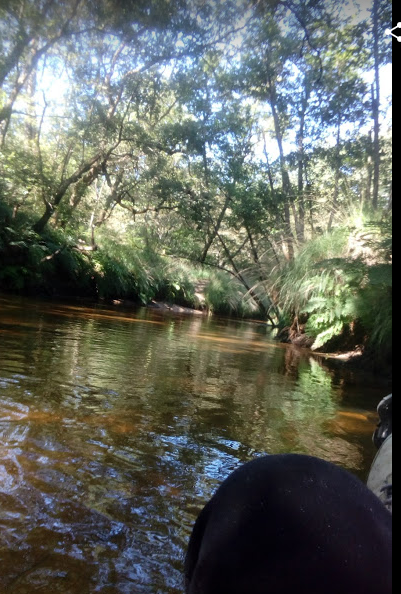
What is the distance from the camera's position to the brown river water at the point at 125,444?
0.87 metres

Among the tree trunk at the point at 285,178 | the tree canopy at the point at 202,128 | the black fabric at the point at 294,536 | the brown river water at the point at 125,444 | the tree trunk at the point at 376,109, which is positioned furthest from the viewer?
the tree trunk at the point at 285,178

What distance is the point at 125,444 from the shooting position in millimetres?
1540

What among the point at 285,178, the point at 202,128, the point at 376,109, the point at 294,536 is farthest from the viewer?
the point at 202,128

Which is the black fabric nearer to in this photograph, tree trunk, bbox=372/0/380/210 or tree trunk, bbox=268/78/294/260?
tree trunk, bbox=372/0/380/210

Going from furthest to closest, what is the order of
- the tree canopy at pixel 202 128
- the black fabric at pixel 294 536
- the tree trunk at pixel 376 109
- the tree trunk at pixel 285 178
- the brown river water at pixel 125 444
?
the tree trunk at pixel 285 178 < the tree canopy at pixel 202 128 < the brown river water at pixel 125 444 < the tree trunk at pixel 376 109 < the black fabric at pixel 294 536

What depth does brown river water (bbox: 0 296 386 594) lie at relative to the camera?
87 cm

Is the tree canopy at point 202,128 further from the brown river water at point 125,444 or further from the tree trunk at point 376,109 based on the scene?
the brown river water at point 125,444

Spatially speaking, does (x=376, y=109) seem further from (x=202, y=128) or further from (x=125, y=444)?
(x=202, y=128)

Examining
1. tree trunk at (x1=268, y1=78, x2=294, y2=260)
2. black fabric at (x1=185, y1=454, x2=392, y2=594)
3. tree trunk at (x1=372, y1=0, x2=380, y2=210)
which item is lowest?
black fabric at (x1=185, y1=454, x2=392, y2=594)

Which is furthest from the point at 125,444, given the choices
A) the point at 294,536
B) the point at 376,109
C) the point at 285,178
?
the point at 285,178

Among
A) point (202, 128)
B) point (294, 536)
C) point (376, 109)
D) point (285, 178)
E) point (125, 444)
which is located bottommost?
point (125, 444)

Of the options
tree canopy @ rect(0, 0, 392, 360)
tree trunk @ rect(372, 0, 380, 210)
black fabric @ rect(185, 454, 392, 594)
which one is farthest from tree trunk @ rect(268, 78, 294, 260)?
black fabric @ rect(185, 454, 392, 594)

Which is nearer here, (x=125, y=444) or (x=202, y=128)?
(x=125, y=444)

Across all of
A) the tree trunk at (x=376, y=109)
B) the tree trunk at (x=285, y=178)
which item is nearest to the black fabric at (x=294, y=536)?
the tree trunk at (x=376, y=109)
